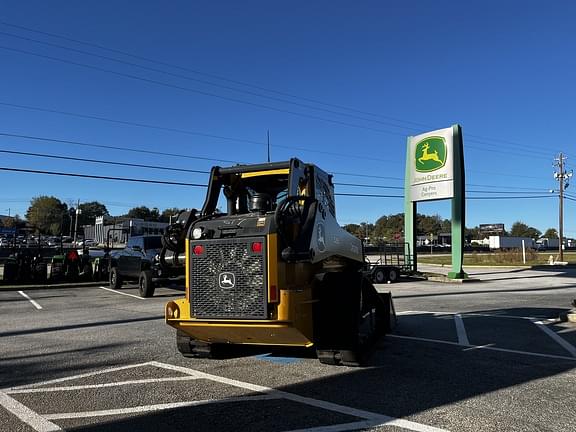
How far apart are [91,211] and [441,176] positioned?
154312 mm

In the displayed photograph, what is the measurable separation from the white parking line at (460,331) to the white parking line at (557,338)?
154 cm

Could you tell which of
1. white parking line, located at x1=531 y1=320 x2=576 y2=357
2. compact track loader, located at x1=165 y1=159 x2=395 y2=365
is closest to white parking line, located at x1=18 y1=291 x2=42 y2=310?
compact track loader, located at x1=165 y1=159 x2=395 y2=365

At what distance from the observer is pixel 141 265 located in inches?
693

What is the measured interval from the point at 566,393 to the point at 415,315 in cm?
689

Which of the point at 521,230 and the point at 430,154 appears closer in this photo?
the point at 430,154

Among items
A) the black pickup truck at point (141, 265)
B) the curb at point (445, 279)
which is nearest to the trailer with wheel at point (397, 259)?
the curb at point (445, 279)

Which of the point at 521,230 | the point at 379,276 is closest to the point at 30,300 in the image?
the point at 379,276

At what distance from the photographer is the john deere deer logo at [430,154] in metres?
28.8

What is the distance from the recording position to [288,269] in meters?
6.10

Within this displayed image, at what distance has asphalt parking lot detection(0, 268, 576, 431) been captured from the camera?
489 centimetres

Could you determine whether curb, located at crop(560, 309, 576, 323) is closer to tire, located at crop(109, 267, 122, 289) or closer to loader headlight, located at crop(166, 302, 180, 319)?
loader headlight, located at crop(166, 302, 180, 319)

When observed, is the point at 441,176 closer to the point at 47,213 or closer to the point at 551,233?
the point at 47,213

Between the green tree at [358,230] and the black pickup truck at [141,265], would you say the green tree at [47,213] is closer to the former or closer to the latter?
the green tree at [358,230]

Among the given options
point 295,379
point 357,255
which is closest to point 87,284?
point 357,255
